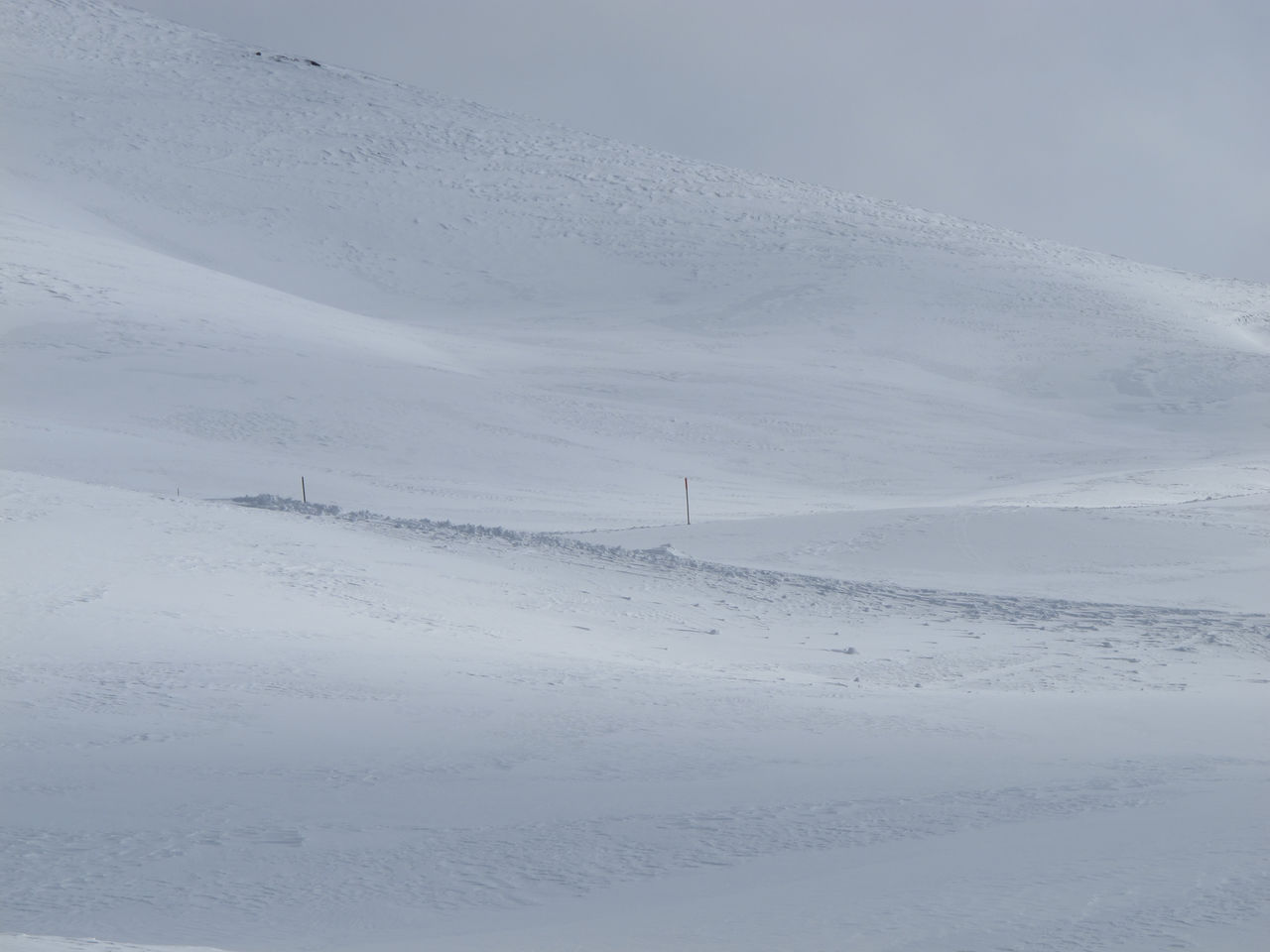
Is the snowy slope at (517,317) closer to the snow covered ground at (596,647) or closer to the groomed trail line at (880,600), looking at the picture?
the snow covered ground at (596,647)

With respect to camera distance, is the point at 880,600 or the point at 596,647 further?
the point at 880,600

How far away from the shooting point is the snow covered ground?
437 centimetres

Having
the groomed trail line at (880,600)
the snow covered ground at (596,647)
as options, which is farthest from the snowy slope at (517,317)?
the groomed trail line at (880,600)

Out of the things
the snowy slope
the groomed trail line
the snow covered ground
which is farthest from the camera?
the snowy slope

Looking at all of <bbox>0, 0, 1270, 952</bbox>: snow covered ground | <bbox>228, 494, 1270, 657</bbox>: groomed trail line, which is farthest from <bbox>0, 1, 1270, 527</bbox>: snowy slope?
<bbox>228, 494, 1270, 657</bbox>: groomed trail line

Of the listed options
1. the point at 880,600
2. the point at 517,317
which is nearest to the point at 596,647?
the point at 880,600

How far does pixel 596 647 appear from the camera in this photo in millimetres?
9289

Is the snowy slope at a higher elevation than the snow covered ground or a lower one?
higher

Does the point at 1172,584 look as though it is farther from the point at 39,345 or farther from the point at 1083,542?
the point at 39,345

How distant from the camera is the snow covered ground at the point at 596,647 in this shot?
437 cm

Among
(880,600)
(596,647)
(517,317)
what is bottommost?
(596,647)

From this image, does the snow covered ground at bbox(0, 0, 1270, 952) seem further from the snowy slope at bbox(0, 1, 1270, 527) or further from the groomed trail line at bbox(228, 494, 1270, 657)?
the snowy slope at bbox(0, 1, 1270, 527)

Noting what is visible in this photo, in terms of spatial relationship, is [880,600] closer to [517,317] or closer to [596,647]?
[596,647]

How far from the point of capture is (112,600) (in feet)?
28.9
